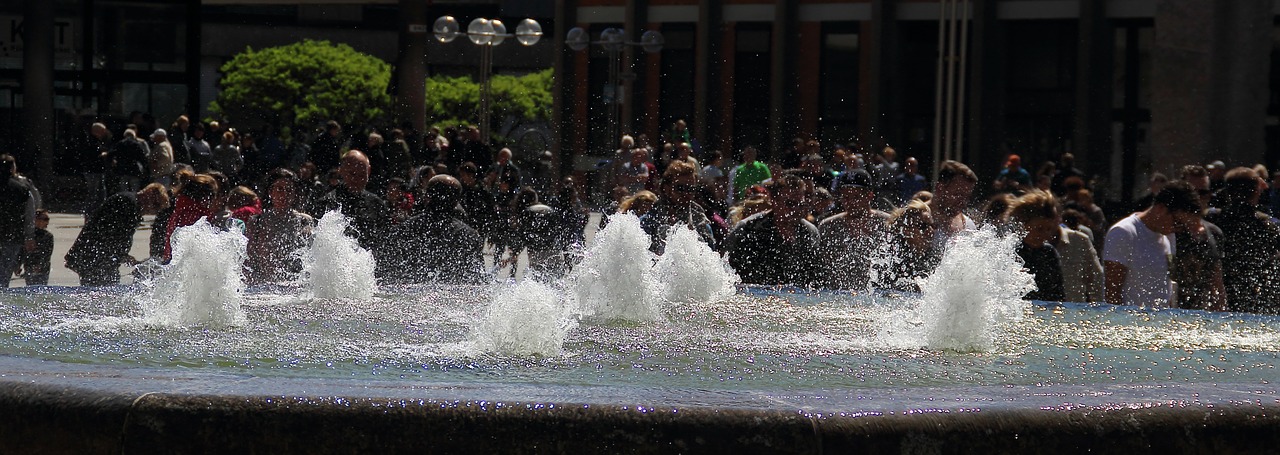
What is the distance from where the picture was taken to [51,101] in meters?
24.7

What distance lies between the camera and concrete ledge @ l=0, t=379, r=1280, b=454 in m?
3.76

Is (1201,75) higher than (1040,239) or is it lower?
higher

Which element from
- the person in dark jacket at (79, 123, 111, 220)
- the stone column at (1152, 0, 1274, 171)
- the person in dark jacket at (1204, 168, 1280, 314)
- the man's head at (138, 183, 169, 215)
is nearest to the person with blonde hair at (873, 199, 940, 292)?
the person in dark jacket at (1204, 168, 1280, 314)

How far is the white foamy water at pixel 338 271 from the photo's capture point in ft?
28.0

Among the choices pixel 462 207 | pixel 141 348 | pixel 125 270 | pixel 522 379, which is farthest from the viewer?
pixel 125 270

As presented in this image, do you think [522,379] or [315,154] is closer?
[522,379]

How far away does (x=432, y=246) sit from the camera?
36.1ft

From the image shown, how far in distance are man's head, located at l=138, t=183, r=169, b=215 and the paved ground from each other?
178cm

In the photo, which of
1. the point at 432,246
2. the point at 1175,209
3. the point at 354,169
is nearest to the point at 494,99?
the point at 354,169

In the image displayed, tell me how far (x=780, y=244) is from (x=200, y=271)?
3491 millimetres

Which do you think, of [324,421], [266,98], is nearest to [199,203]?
[324,421]

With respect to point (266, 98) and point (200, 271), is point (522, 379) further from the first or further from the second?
point (266, 98)

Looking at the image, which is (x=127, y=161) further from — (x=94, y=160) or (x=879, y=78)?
(x=879, y=78)

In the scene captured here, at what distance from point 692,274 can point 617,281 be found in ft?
3.37
